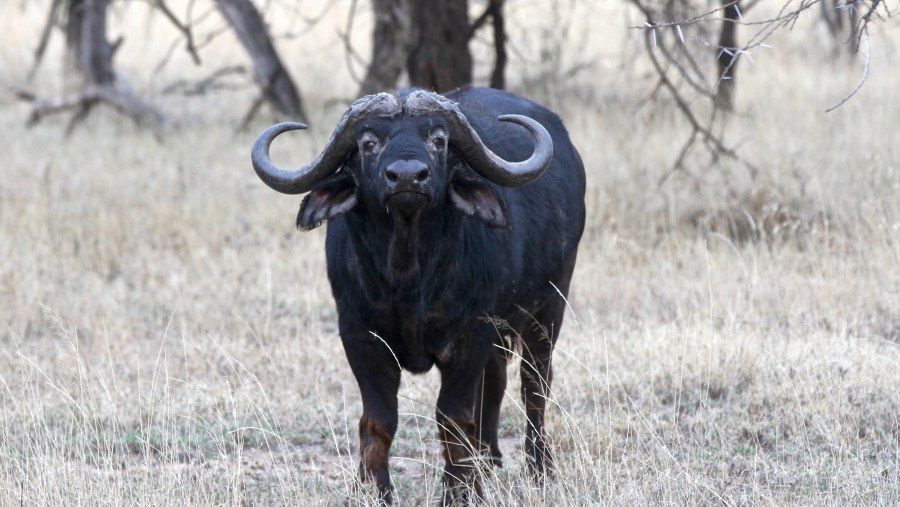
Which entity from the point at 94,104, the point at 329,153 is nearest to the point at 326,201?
the point at 329,153

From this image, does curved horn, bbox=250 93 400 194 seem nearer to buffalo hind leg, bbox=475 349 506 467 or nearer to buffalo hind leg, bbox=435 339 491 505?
buffalo hind leg, bbox=435 339 491 505

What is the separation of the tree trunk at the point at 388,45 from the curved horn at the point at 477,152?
596cm

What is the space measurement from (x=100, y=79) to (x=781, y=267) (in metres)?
9.77

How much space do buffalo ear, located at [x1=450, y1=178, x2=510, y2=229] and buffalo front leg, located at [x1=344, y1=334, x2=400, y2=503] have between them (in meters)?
0.64

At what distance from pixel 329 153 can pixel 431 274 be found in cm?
58

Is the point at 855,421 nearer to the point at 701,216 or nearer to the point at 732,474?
the point at 732,474

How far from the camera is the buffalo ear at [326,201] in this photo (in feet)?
14.1

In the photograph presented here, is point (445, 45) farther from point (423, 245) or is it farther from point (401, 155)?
point (401, 155)

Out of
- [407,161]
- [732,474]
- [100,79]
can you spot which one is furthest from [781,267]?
[100,79]

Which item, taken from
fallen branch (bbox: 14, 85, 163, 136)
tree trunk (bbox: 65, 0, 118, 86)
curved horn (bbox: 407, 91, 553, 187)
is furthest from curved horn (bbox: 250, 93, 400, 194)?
tree trunk (bbox: 65, 0, 118, 86)

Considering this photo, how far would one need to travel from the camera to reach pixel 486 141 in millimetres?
4832

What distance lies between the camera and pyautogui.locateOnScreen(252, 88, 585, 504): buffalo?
4.18 metres

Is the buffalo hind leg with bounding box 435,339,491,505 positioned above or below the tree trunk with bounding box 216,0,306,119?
below

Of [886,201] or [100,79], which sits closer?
[886,201]
